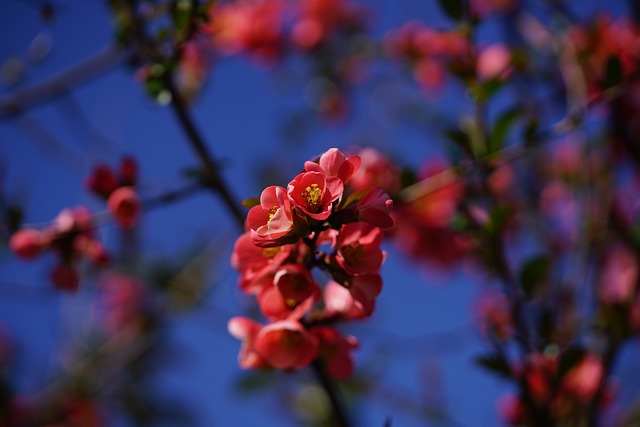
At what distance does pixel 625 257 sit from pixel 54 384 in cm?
270

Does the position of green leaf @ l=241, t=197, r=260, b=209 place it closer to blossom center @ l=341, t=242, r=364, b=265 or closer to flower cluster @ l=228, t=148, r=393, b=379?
flower cluster @ l=228, t=148, r=393, b=379

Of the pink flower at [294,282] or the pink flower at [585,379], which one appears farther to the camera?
the pink flower at [585,379]

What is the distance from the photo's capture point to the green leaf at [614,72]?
3.48 ft

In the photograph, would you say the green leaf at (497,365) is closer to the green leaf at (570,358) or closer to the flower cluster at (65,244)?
the green leaf at (570,358)

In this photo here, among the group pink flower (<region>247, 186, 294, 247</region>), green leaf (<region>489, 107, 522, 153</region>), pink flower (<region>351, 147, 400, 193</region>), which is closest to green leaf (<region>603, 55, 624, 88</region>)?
green leaf (<region>489, 107, 522, 153</region>)

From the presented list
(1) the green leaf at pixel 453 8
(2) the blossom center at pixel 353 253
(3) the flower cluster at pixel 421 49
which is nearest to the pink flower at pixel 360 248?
(2) the blossom center at pixel 353 253

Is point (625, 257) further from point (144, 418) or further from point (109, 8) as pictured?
point (144, 418)

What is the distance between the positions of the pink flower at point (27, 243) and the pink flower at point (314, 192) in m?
0.69

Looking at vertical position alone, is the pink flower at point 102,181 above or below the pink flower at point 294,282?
above

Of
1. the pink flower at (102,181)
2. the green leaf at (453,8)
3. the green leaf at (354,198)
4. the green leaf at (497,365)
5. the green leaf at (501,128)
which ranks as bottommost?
the green leaf at (497,365)

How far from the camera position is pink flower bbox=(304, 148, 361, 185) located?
0.64 metres

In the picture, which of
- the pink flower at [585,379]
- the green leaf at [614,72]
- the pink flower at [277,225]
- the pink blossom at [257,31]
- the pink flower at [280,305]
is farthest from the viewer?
the pink blossom at [257,31]

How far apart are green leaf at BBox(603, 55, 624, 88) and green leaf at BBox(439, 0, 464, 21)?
30 cm

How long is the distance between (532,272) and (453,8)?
0.51 meters
